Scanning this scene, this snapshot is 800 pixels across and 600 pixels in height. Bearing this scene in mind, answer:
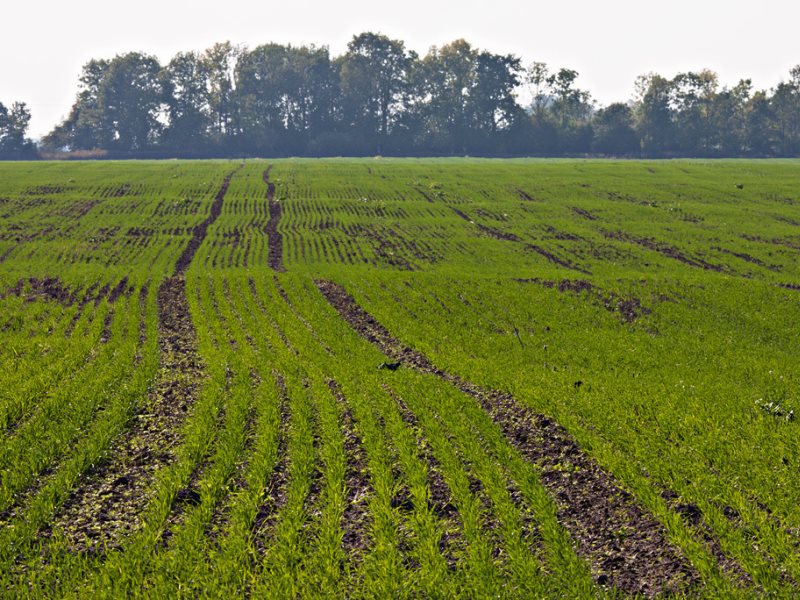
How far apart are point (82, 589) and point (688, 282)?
34670 mm

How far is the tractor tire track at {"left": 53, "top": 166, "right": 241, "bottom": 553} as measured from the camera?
34.5 ft

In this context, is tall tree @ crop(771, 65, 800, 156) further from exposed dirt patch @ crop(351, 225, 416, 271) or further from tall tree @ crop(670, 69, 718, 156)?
exposed dirt patch @ crop(351, 225, 416, 271)

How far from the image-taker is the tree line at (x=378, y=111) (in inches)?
6171

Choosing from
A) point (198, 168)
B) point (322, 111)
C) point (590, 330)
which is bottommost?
point (590, 330)

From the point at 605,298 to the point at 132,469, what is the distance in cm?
2649

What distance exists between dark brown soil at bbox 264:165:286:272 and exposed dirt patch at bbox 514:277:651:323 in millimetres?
17796

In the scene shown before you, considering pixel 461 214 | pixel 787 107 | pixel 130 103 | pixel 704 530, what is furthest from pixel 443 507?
pixel 787 107

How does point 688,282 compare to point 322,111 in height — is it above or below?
below

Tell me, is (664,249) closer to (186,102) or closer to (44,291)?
(44,291)

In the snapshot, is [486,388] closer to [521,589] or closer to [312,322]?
[521,589]

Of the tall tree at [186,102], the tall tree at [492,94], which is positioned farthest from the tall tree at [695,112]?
the tall tree at [186,102]

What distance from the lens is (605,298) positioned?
107 feet

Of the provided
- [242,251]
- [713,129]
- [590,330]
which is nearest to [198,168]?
[242,251]

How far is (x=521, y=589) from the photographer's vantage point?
349 inches
